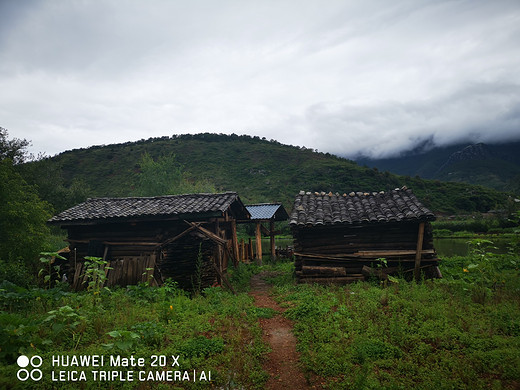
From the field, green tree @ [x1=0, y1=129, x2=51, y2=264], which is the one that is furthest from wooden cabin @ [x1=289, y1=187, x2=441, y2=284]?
green tree @ [x1=0, y1=129, x2=51, y2=264]

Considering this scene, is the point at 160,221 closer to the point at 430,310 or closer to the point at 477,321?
the point at 430,310

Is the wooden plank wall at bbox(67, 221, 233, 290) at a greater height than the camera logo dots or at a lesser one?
greater

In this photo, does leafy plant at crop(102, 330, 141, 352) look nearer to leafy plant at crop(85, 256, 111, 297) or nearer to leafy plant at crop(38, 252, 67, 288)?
leafy plant at crop(38, 252, 67, 288)

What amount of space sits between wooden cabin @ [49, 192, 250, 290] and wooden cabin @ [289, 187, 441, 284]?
3.74m

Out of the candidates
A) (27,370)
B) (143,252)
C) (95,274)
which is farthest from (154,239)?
(27,370)

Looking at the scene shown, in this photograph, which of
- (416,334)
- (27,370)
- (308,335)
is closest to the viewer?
(27,370)

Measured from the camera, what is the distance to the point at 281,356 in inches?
240

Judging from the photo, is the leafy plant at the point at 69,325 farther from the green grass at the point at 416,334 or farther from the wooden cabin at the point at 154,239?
the green grass at the point at 416,334

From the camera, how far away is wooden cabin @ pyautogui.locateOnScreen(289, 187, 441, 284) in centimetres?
1132

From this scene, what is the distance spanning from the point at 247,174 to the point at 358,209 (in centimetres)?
5085

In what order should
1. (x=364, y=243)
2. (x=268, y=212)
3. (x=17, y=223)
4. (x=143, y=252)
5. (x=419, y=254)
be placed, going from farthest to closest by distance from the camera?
(x=268, y=212), (x=17, y=223), (x=143, y=252), (x=364, y=243), (x=419, y=254)

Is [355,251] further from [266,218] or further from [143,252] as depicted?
[143,252]

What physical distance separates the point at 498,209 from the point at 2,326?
5800cm

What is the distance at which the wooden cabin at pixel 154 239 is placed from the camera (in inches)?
453
